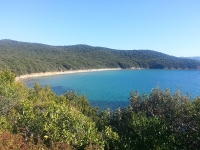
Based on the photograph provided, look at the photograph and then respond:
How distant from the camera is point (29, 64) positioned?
117 m

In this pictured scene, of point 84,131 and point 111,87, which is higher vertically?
point 84,131

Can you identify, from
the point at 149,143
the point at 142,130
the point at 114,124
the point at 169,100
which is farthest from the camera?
the point at 114,124

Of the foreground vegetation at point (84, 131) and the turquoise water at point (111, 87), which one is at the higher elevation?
the foreground vegetation at point (84, 131)

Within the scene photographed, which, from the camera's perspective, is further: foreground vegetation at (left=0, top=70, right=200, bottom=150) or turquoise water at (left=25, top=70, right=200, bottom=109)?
turquoise water at (left=25, top=70, right=200, bottom=109)

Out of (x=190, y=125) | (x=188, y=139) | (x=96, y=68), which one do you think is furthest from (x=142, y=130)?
(x=96, y=68)

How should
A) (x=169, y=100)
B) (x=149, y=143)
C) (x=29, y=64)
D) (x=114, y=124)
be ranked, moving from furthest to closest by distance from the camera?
(x=29, y=64) → (x=114, y=124) → (x=169, y=100) → (x=149, y=143)

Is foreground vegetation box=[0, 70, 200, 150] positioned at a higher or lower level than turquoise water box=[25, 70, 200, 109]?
higher

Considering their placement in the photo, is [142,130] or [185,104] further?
[185,104]

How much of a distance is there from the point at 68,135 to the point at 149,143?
16.3 ft

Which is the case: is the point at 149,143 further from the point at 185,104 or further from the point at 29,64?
the point at 29,64

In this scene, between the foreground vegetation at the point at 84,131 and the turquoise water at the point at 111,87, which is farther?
the turquoise water at the point at 111,87

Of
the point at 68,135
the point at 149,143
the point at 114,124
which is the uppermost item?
the point at 68,135

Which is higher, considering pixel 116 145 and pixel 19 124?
pixel 19 124

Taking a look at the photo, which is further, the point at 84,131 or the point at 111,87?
the point at 111,87
